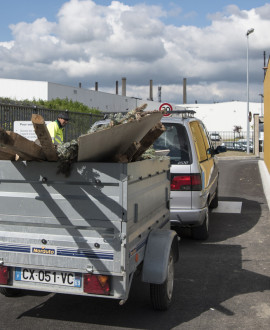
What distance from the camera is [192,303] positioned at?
4.95m

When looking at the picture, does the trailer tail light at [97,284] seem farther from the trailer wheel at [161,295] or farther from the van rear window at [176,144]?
the van rear window at [176,144]

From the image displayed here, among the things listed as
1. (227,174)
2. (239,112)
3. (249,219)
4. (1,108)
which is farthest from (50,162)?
(239,112)

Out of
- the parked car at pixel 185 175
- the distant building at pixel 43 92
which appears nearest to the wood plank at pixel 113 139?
Result: the parked car at pixel 185 175

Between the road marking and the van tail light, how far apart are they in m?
3.67

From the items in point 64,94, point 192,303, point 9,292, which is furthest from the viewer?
point 64,94

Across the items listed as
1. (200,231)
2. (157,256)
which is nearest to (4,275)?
(157,256)

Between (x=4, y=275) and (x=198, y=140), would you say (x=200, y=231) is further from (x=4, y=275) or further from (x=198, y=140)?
(x=4, y=275)

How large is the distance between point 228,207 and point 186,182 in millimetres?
4459

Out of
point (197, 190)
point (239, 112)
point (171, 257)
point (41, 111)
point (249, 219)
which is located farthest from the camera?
point (239, 112)

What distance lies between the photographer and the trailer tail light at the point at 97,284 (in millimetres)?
3949

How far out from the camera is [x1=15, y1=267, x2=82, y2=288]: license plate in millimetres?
4055

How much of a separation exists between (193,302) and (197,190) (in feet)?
7.77

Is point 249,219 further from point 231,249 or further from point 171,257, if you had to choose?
point 171,257

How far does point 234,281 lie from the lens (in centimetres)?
569
